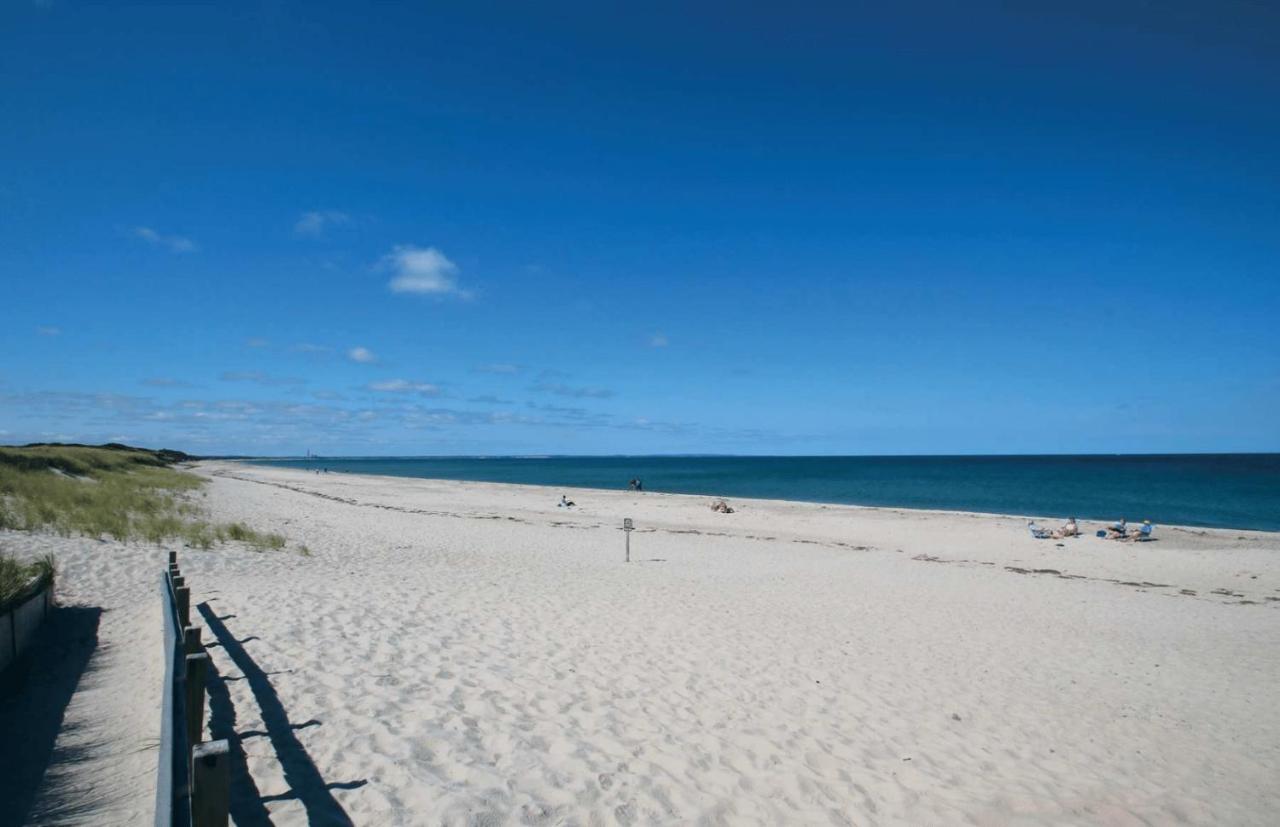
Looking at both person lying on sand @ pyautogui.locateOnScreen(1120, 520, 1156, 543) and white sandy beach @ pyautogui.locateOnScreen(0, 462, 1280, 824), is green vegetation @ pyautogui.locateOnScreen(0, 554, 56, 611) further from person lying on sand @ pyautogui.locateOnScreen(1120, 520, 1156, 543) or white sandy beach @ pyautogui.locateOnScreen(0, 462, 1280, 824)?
person lying on sand @ pyautogui.locateOnScreen(1120, 520, 1156, 543)

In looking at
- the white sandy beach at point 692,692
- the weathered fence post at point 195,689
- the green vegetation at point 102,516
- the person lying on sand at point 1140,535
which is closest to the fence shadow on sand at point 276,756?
the white sandy beach at point 692,692

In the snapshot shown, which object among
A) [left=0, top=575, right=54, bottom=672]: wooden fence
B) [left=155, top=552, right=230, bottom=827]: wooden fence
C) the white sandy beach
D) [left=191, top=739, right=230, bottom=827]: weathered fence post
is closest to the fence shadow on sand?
the white sandy beach

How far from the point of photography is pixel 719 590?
13.6 m

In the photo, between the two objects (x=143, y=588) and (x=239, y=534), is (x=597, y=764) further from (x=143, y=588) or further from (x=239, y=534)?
(x=239, y=534)

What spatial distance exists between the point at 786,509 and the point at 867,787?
1284 inches

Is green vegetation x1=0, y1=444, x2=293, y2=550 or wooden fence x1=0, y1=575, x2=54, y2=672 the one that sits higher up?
green vegetation x1=0, y1=444, x2=293, y2=550

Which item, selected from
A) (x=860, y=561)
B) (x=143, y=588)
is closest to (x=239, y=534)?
(x=143, y=588)

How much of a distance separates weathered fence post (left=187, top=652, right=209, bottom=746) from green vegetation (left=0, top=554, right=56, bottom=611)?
4205 mm

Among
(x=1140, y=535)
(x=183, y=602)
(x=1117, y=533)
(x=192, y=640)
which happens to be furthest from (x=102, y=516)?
(x=1140, y=535)

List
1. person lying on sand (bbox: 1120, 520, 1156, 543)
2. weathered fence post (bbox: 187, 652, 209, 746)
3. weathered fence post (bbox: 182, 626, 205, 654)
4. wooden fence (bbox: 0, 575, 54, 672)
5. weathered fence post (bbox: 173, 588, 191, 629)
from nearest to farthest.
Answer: weathered fence post (bbox: 187, 652, 209, 746), weathered fence post (bbox: 182, 626, 205, 654), wooden fence (bbox: 0, 575, 54, 672), weathered fence post (bbox: 173, 588, 191, 629), person lying on sand (bbox: 1120, 520, 1156, 543)

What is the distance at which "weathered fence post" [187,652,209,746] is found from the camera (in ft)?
14.4

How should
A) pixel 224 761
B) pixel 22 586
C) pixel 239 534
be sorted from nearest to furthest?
pixel 224 761 → pixel 22 586 → pixel 239 534

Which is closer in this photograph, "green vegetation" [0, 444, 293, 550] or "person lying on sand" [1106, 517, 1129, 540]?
"green vegetation" [0, 444, 293, 550]

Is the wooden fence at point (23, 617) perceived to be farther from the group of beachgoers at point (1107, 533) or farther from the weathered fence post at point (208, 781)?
the group of beachgoers at point (1107, 533)
